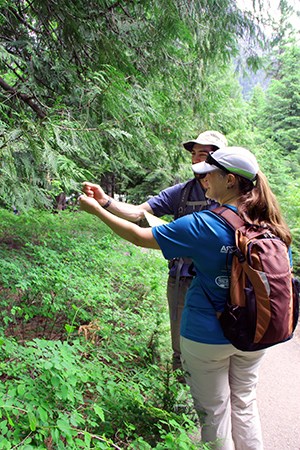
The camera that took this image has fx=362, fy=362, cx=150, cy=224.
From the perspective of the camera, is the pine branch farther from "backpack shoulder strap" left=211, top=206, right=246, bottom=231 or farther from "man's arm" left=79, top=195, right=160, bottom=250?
"backpack shoulder strap" left=211, top=206, right=246, bottom=231

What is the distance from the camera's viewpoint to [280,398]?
3992 millimetres

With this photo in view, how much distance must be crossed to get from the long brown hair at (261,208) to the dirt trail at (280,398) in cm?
225

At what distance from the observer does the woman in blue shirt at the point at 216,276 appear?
74.6 inches

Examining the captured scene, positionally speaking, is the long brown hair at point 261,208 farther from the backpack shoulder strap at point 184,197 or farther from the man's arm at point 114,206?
the man's arm at point 114,206

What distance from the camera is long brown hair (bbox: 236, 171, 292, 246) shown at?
1946 millimetres

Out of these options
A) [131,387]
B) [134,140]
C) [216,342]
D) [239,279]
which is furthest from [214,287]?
[134,140]

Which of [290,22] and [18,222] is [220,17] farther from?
[18,222]

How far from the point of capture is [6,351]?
2396mm

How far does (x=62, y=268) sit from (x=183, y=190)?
186 cm

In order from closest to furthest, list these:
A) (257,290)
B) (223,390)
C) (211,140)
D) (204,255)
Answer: (257,290)
(204,255)
(223,390)
(211,140)

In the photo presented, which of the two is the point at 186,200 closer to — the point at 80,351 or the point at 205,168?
the point at 205,168

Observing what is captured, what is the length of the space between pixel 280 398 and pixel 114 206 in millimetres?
2921

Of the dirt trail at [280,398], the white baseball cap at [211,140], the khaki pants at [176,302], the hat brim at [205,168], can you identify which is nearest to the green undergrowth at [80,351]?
the khaki pants at [176,302]

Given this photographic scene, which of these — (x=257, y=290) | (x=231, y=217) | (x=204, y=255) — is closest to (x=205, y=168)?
(x=231, y=217)
